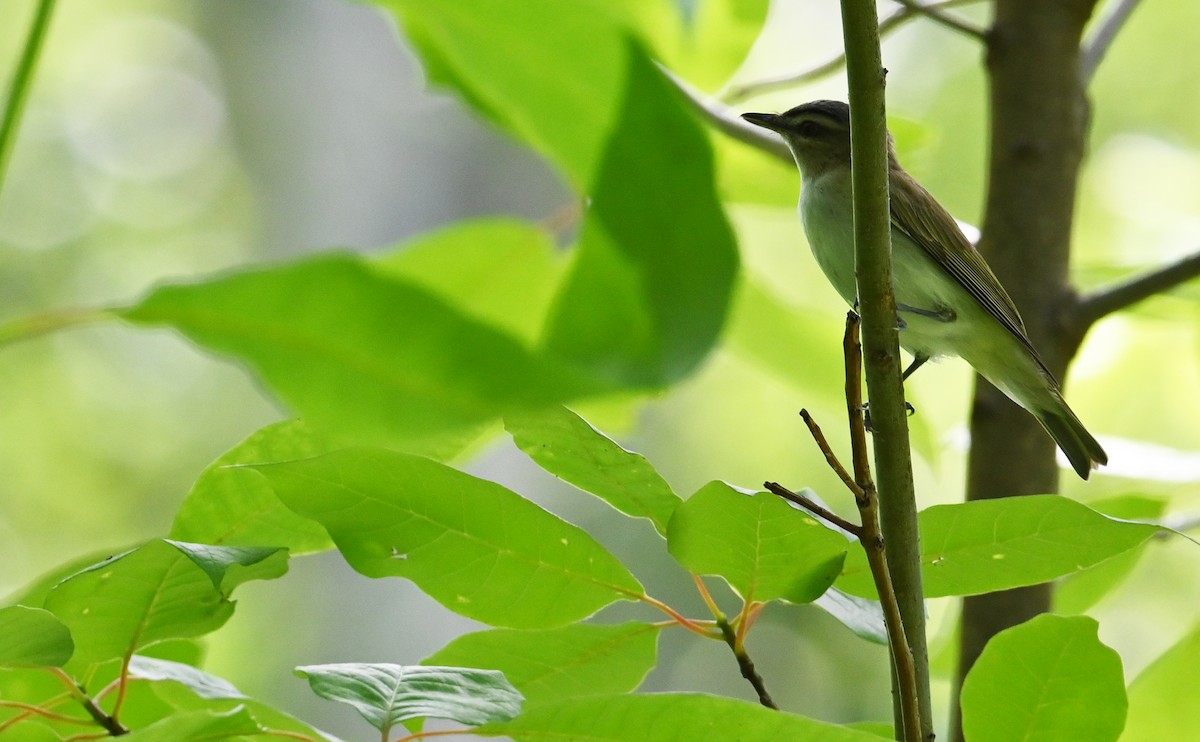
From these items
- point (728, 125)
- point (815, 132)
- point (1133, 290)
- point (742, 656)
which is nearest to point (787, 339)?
point (728, 125)

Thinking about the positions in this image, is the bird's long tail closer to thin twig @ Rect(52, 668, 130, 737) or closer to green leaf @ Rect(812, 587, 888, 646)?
green leaf @ Rect(812, 587, 888, 646)

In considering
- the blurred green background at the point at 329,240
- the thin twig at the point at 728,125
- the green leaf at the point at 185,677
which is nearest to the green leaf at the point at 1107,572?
the thin twig at the point at 728,125

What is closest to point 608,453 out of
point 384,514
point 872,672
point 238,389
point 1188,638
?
point 384,514

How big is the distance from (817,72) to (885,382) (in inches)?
40.9

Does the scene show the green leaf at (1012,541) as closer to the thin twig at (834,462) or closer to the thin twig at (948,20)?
the thin twig at (834,462)

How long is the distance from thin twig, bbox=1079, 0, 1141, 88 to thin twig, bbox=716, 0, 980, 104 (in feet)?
0.80

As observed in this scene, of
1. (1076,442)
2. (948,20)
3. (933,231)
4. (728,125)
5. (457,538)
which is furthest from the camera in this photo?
(933,231)

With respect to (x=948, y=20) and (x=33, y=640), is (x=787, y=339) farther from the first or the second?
(x=33, y=640)

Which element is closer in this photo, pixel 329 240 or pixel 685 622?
pixel 685 622

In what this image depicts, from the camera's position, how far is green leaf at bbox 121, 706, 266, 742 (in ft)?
2.07

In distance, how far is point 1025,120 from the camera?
1.60 metres

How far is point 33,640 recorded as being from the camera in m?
0.71

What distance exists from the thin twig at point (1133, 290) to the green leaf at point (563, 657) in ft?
2.81

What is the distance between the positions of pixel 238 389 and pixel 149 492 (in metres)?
1.35
